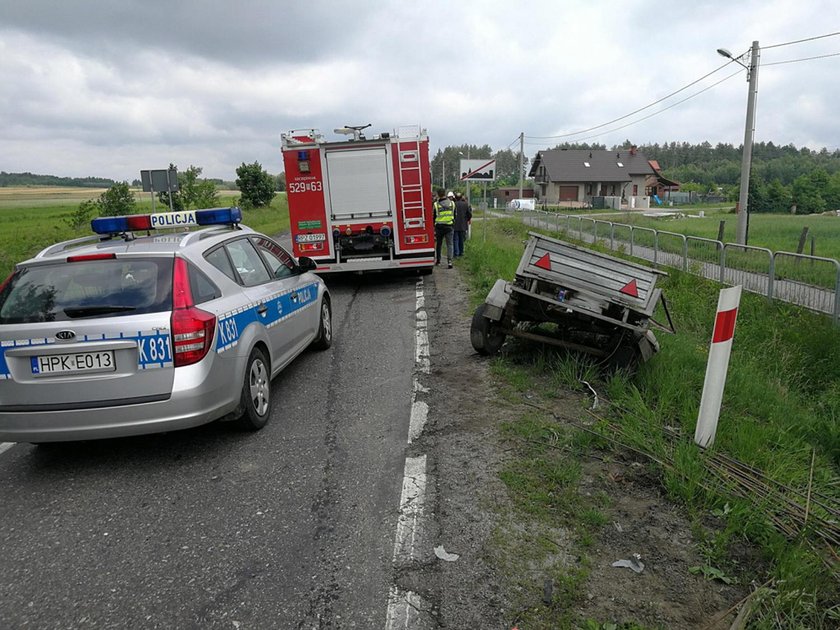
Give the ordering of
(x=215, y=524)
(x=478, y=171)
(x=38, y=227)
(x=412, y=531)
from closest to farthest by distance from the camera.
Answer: (x=412, y=531), (x=215, y=524), (x=478, y=171), (x=38, y=227)

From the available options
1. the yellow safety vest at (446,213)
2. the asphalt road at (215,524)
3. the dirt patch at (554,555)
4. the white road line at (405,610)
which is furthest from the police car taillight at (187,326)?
the yellow safety vest at (446,213)

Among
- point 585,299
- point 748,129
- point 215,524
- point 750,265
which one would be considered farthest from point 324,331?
point 748,129

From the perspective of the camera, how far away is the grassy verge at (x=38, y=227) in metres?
18.5

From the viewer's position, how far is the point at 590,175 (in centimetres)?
7644

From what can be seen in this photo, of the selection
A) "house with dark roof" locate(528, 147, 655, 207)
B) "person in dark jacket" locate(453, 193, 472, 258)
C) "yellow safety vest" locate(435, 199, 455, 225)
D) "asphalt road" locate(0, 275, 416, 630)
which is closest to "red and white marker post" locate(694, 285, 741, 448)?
"asphalt road" locate(0, 275, 416, 630)

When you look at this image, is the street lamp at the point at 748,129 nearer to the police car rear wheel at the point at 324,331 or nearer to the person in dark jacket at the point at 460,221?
the person in dark jacket at the point at 460,221

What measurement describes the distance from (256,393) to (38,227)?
3066cm

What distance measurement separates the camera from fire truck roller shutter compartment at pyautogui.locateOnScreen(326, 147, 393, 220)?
37.9ft

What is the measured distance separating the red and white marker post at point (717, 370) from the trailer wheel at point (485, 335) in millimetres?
2450

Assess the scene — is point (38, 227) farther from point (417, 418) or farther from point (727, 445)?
point (727, 445)

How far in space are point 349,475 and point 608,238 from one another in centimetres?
1600

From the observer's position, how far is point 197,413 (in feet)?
13.5

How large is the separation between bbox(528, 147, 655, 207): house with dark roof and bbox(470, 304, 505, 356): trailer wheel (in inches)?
2843

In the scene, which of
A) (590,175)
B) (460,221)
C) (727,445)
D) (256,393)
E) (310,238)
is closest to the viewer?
(727,445)
